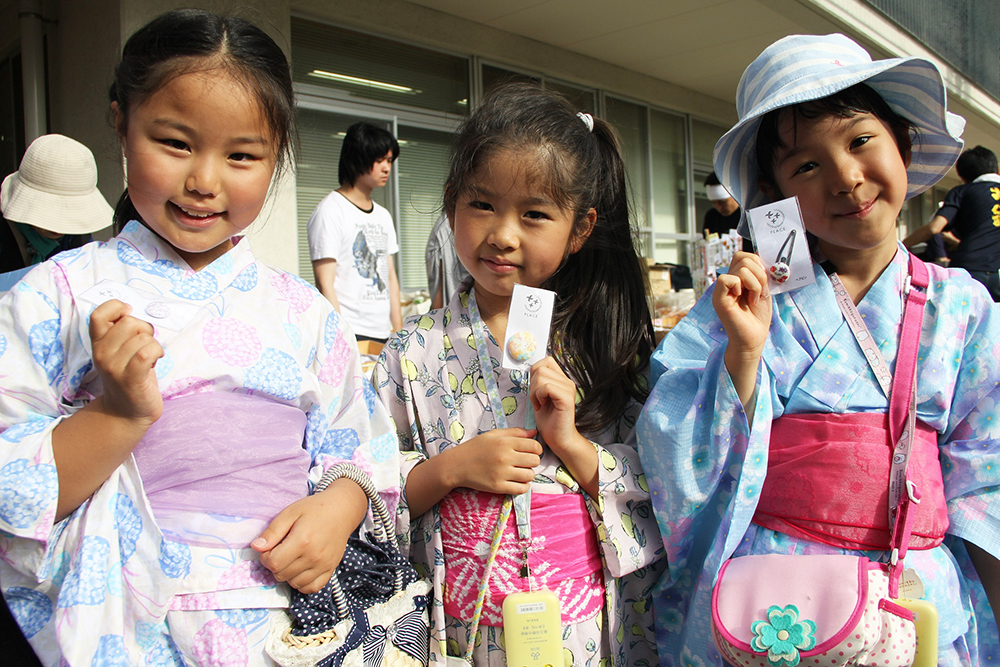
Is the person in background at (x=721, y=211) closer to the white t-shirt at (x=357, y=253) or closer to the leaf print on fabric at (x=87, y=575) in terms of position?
the white t-shirt at (x=357, y=253)

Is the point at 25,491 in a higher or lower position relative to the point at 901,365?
lower

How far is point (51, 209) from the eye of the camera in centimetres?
238

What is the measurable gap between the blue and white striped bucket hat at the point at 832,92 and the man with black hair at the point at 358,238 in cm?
275

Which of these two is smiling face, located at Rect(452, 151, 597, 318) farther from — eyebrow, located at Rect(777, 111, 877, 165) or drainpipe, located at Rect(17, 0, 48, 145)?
drainpipe, located at Rect(17, 0, 48, 145)

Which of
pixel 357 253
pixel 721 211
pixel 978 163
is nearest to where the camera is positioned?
pixel 357 253

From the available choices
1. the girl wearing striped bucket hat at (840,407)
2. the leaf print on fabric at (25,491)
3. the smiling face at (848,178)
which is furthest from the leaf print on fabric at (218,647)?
the smiling face at (848,178)

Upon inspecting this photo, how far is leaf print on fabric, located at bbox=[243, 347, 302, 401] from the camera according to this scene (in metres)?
1.15

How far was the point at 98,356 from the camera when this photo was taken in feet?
3.04

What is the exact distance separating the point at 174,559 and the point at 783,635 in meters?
1.02

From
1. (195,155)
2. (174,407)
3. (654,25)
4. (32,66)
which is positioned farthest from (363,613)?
(654,25)

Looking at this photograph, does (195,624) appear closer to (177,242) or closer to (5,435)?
(5,435)

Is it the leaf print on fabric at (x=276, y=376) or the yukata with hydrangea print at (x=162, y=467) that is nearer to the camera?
the yukata with hydrangea print at (x=162, y=467)

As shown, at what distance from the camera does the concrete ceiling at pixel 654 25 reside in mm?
6465

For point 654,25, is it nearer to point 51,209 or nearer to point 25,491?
point 51,209
